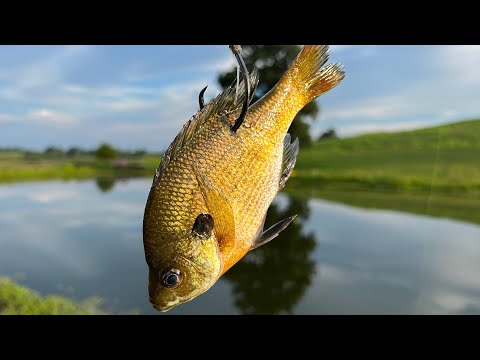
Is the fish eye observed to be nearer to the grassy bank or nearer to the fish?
the fish

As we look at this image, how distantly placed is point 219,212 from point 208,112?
22 cm

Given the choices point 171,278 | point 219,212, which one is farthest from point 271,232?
point 171,278

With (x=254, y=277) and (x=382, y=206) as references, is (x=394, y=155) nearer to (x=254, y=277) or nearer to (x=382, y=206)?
(x=382, y=206)

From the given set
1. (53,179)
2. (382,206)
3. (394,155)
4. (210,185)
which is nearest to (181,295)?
(210,185)

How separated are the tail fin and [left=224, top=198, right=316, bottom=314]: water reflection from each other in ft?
50.8

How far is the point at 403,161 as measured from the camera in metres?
18.3

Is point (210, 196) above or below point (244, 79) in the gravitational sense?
below

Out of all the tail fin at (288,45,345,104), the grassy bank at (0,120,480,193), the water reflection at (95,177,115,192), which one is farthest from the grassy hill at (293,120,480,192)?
the tail fin at (288,45,345,104)

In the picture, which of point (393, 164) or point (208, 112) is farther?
point (393, 164)

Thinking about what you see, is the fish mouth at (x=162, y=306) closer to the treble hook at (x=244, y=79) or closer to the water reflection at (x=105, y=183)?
the treble hook at (x=244, y=79)

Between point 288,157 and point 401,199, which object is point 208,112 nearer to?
point 288,157

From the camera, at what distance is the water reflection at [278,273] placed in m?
17.3

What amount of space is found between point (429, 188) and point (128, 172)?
1577 centimetres

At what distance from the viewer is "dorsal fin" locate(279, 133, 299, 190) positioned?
0.88m
